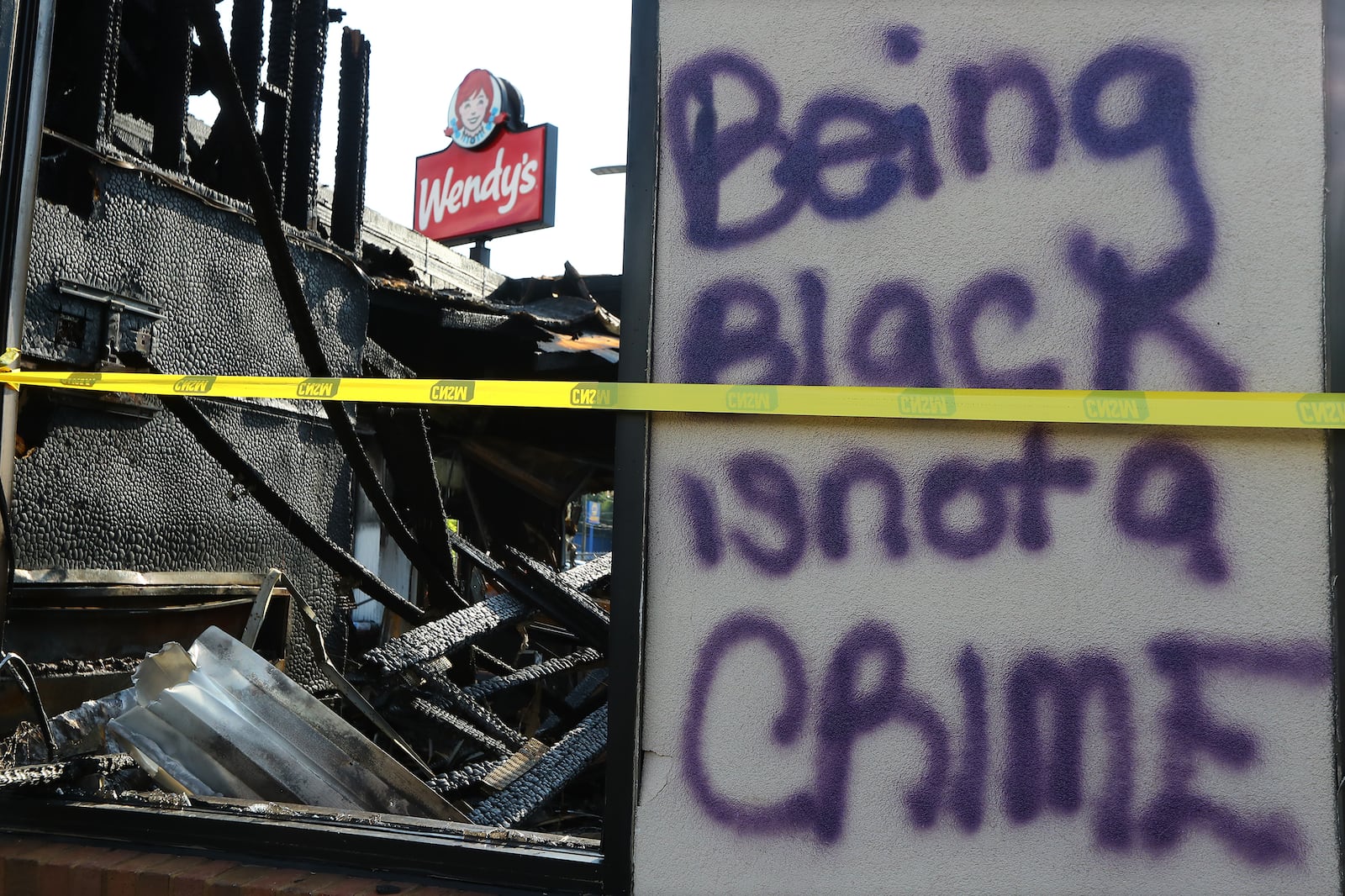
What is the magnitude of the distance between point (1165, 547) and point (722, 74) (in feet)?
4.37

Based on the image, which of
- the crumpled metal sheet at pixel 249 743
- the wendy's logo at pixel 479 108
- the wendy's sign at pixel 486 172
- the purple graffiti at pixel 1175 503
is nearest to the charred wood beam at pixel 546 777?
the crumpled metal sheet at pixel 249 743

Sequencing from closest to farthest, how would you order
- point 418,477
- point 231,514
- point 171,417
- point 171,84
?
point 171,417
point 171,84
point 231,514
point 418,477

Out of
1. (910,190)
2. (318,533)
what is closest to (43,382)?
(318,533)

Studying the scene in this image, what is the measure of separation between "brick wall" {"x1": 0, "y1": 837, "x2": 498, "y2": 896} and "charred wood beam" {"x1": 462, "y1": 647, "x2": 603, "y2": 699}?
1885 mm

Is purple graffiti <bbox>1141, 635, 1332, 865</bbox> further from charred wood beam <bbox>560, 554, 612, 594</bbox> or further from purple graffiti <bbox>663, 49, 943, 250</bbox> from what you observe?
charred wood beam <bbox>560, 554, 612, 594</bbox>

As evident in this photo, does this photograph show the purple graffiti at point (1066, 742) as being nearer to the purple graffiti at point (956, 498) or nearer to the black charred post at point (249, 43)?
the purple graffiti at point (956, 498)

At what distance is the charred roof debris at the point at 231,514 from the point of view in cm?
301

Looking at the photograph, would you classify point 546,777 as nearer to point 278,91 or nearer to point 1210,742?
point 1210,742

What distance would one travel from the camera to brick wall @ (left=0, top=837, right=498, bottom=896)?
213 cm

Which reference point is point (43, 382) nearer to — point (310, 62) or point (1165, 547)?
point (1165, 547)

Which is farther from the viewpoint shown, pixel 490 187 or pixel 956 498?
pixel 490 187

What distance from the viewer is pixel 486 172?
18.1 metres

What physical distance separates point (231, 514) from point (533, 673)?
154cm

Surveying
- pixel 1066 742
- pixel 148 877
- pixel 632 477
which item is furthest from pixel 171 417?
pixel 1066 742
